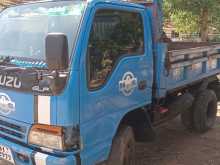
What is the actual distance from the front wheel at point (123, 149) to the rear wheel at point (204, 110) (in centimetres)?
257

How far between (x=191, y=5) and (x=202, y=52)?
42.2 feet

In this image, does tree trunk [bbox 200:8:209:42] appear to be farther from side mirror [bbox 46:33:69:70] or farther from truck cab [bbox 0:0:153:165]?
side mirror [bbox 46:33:69:70]

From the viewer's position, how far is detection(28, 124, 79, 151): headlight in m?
3.47

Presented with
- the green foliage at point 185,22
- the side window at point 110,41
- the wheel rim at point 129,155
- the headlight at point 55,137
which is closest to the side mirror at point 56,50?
the side window at point 110,41

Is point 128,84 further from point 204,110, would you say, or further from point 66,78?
point 204,110

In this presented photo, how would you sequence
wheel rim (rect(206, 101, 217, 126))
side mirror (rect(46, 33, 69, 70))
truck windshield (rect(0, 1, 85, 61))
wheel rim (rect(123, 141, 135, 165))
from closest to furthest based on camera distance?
1. side mirror (rect(46, 33, 69, 70))
2. truck windshield (rect(0, 1, 85, 61))
3. wheel rim (rect(123, 141, 135, 165))
4. wheel rim (rect(206, 101, 217, 126))

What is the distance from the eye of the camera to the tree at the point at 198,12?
18.4 m

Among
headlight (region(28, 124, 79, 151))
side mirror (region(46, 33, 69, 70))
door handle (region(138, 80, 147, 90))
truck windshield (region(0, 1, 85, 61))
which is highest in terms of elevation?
truck windshield (region(0, 1, 85, 61))

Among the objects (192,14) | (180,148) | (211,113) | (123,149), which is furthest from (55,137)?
(192,14)

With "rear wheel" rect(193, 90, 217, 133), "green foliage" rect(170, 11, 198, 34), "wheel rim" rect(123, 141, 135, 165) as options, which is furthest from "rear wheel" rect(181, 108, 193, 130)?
"green foliage" rect(170, 11, 198, 34)

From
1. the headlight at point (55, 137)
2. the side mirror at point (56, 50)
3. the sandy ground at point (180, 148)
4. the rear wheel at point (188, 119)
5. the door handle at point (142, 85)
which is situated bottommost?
the sandy ground at point (180, 148)

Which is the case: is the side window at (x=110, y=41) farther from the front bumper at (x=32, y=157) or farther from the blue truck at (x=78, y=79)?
the front bumper at (x=32, y=157)

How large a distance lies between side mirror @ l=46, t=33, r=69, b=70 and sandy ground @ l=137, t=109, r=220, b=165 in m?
2.71

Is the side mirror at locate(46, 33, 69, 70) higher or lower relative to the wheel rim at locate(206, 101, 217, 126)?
higher
